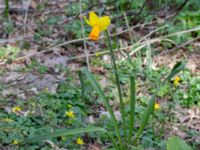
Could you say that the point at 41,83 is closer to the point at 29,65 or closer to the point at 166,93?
the point at 29,65

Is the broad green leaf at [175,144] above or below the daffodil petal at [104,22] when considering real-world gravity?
below

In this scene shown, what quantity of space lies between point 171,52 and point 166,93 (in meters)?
0.65

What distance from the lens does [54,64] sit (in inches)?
135

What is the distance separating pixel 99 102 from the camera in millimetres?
2896

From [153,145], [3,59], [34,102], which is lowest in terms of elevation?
[153,145]

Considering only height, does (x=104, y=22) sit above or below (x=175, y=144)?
above

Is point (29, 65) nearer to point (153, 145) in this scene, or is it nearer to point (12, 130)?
point (12, 130)

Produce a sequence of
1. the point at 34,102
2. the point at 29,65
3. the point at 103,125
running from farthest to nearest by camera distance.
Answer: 1. the point at 29,65
2. the point at 34,102
3. the point at 103,125

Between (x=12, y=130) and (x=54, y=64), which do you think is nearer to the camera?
(x=12, y=130)

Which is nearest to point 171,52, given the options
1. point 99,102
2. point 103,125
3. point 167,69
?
point 167,69

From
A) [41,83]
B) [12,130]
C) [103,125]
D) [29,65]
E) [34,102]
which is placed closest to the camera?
[12,130]

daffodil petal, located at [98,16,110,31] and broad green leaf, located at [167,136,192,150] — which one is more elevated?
daffodil petal, located at [98,16,110,31]

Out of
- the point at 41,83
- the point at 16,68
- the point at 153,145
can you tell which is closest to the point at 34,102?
the point at 41,83

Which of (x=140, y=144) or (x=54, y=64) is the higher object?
(x=54, y=64)
